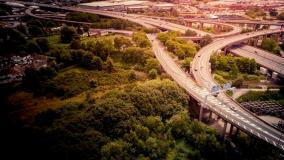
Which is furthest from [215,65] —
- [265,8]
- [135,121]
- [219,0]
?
[219,0]

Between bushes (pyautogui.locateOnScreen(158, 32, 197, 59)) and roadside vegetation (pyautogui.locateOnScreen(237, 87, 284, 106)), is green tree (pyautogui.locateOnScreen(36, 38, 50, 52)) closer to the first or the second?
bushes (pyautogui.locateOnScreen(158, 32, 197, 59))

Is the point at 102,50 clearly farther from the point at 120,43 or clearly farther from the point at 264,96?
the point at 264,96

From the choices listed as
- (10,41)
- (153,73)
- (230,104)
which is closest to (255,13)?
(153,73)

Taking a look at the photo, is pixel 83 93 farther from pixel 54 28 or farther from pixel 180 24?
pixel 180 24

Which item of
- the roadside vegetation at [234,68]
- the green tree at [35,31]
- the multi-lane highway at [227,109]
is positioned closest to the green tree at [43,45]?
the green tree at [35,31]

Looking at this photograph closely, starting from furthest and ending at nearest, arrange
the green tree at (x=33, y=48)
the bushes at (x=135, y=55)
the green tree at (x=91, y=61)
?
the green tree at (x=33, y=48), the bushes at (x=135, y=55), the green tree at (x=91, y=61)

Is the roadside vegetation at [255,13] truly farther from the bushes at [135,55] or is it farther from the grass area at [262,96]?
the bushes at [135,55]
